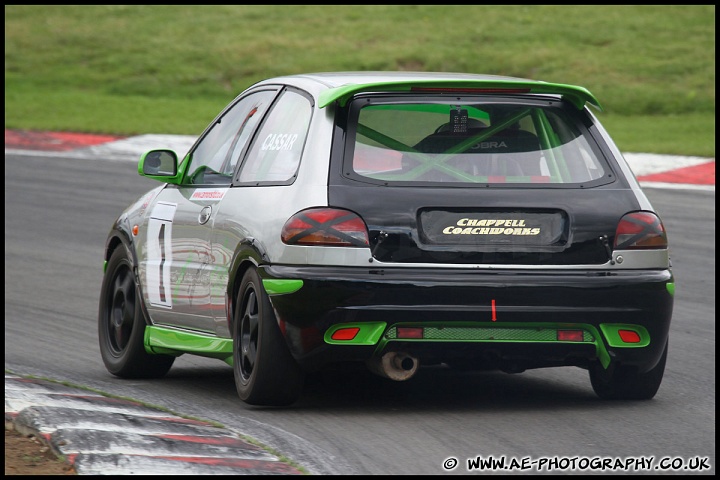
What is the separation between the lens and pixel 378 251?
6367 millimetres

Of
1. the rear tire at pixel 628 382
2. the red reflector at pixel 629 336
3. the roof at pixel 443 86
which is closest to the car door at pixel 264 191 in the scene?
the roof at pixel 443 86

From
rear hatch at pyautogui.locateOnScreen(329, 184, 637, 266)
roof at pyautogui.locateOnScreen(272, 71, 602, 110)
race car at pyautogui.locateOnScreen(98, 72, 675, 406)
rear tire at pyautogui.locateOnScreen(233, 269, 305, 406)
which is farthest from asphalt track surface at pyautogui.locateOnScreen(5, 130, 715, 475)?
roof at pyautogui.locateOnScreen(272, 71, 602, 110)

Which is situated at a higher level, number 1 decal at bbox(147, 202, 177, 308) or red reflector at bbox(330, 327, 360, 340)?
number 1 decal at bbox(147, 202, 177, 308)

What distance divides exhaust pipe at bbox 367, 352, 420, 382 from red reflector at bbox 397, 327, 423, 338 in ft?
0.65

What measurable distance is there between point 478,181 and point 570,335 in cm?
80

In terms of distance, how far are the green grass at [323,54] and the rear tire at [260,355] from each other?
57.0ft

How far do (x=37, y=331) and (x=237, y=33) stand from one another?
31.2 meters

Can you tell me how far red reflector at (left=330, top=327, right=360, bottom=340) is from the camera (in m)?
6.37

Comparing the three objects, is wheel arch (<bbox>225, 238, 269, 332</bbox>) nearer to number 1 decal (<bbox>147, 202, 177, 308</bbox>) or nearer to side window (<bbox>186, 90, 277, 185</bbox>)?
side window (<bbox>186, 90, 277, 185</bbox>)

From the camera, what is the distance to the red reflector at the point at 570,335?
650cm

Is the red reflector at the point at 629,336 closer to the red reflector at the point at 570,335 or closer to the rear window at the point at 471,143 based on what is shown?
the red reflector at the point at 570,335

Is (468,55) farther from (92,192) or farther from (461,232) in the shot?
(461,232)

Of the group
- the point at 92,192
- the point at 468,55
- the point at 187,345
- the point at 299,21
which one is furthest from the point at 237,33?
the point at 187,345

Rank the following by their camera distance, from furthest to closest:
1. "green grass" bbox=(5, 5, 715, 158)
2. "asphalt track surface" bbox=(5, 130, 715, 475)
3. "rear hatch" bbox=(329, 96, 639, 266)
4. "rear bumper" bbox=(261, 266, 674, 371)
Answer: "green grass" bbox=(5, 5, 715, 158)
"rear hatch" bbox=(329, 96, 639, 266)
"rear bumper" bbox=(261, 266, 674, 371)
"asphalt track surface" bbox=(5, 130, 715, 475)
